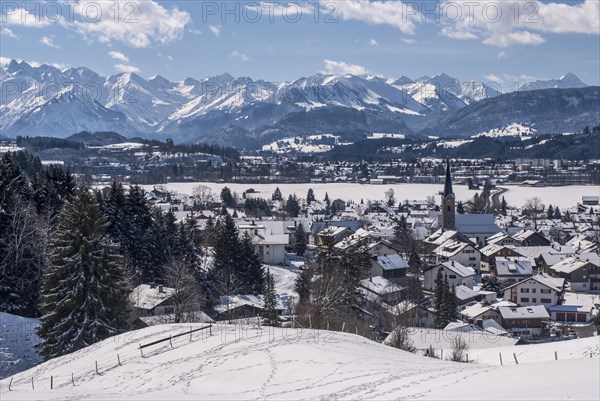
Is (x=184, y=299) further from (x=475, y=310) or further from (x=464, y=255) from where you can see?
(x=464, y=255)

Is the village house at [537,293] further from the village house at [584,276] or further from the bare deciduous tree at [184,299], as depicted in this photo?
the bare deciduous tree at [184,299]

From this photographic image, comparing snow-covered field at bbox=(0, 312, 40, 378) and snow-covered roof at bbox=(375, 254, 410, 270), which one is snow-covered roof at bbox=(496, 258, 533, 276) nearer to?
snow-covered roof at bbox=(375, 254, 410, 270)

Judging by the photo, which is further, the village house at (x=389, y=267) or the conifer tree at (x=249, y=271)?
the village house at (x=389, y=267)

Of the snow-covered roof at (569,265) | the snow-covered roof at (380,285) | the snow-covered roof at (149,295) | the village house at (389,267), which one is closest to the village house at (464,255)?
the snow-covered roof at (569,265)

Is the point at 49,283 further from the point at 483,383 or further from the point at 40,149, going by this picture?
the point at 40,149

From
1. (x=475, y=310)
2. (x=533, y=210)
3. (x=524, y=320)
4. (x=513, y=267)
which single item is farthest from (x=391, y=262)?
(x=533, y=210)

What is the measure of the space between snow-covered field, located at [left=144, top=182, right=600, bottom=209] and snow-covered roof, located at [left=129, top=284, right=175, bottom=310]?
86074 mm

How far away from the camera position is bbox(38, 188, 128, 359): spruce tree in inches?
822

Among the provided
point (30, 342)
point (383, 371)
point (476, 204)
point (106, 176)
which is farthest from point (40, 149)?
point (383, 371)

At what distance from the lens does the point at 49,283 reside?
21656 mm

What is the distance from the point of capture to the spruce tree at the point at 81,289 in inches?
822

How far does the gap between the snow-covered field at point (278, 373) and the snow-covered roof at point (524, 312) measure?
2353 centimetres

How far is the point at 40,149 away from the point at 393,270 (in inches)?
6146

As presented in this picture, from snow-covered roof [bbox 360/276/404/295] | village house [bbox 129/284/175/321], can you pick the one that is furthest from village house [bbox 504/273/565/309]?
village house [bbox 129/284/175/321]
